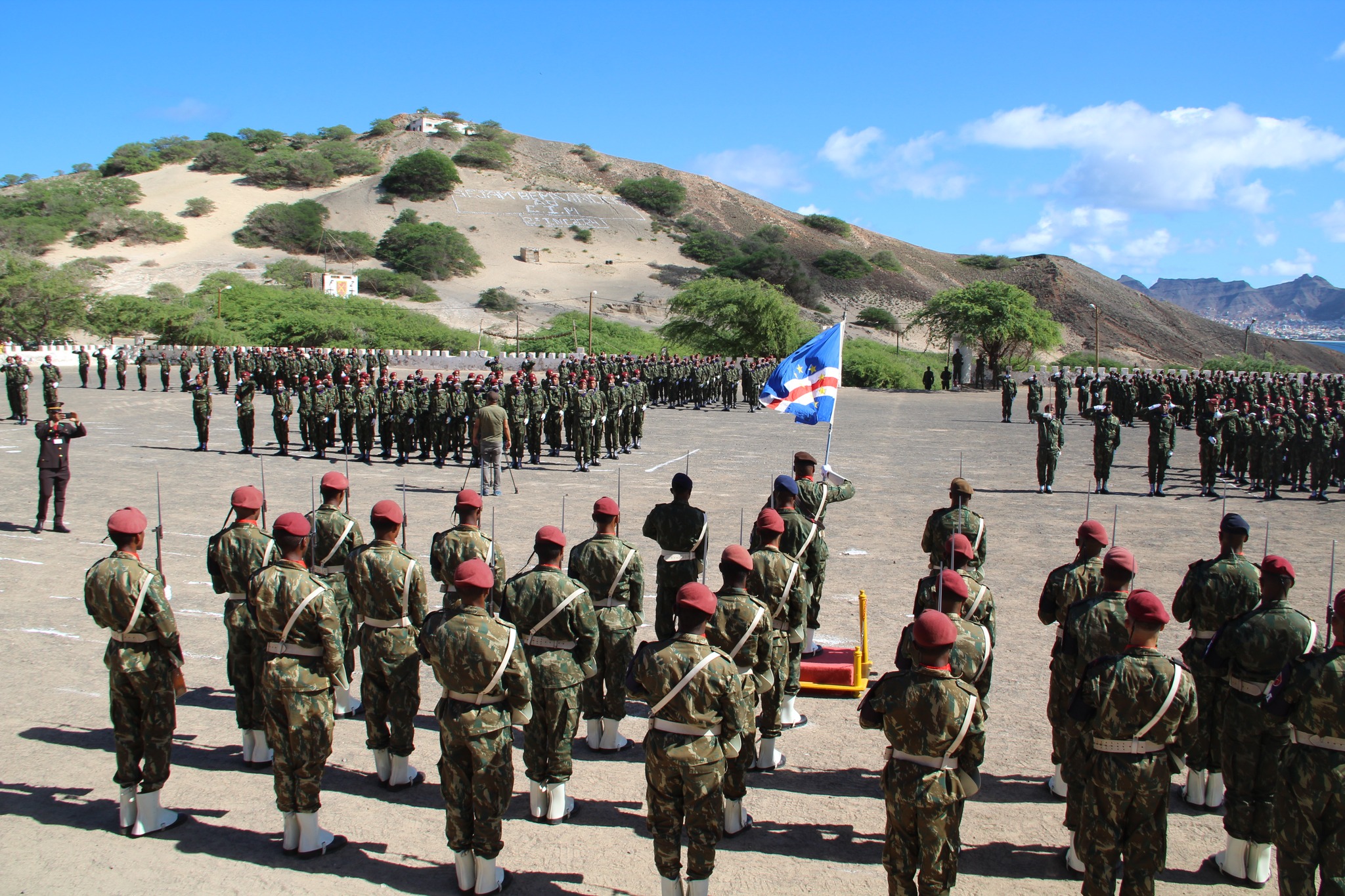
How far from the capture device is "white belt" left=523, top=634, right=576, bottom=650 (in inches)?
222

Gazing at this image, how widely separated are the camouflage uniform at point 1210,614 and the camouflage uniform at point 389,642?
15.3ft

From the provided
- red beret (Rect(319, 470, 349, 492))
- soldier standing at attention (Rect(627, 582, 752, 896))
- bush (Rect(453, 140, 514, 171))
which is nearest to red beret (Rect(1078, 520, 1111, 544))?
soldier standing at attention (Rect(627, 582, 752, 896))

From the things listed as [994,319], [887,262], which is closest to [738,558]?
[994,319]

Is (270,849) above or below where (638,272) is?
below

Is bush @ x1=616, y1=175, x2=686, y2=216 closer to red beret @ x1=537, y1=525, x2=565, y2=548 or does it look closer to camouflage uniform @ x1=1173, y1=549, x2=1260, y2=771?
camouflage uniform @ x1=1173, y1=549, x2=1260, y2=771

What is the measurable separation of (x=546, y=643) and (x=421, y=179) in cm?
11443

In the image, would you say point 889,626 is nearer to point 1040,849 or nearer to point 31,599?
point 1040,849

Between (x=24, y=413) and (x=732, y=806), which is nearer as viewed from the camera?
(x=732, y=806)

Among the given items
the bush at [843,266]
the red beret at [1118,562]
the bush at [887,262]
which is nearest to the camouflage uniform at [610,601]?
the red beret at [1118,562]

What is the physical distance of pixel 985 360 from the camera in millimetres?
54594

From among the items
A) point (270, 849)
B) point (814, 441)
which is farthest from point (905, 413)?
point (270, 849)

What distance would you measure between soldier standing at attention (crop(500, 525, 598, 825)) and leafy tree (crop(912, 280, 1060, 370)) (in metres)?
49.3

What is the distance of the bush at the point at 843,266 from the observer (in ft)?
339

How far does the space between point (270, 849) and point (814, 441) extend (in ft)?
69.0
